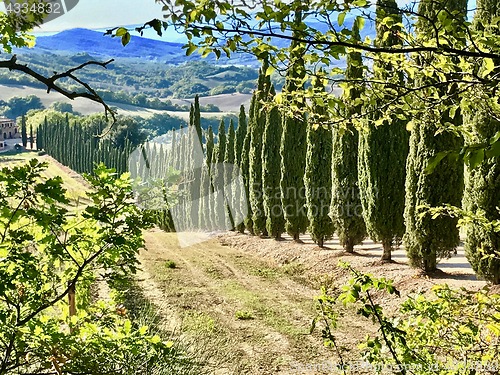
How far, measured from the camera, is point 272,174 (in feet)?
70.1

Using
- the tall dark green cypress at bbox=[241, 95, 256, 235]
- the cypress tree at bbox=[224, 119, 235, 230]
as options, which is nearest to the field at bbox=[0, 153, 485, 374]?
the tall dark green cypress at bbox=[241, 95, 256, 235]

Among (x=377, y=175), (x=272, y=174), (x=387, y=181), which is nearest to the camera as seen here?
(x=387, y=181)

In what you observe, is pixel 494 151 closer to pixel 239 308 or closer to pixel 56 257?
pixel 56 257

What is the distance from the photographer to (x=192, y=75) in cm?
Answer: 19275

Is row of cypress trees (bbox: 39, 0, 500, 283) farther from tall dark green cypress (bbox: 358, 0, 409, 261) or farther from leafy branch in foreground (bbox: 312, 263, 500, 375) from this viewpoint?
leafy branch in foreground (bbox: 312, 263, 500, 375)

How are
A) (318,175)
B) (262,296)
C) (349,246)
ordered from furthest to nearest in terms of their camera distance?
(318,175) → (349,246) → (262,296)

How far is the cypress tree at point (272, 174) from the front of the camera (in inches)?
831

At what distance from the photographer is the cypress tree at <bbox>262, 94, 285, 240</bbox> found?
21.1 m

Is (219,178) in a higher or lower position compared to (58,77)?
lower

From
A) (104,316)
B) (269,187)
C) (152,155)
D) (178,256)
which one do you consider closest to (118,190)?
(104,316)

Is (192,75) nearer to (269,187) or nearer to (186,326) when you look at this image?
(269,187)

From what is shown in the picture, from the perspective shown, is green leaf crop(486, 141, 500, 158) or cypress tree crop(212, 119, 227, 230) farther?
cypress tree crop(212, 119, 227, 230)

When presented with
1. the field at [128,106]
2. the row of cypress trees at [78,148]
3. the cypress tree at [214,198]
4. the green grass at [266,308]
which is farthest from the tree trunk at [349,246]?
the field at [128,106]

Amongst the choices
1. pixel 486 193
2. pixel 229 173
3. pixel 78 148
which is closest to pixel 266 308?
Result: pixel 486 193
